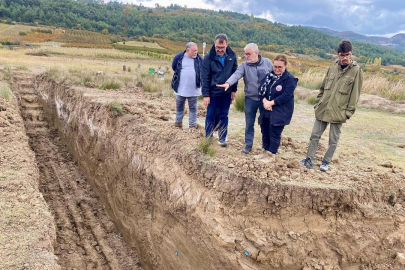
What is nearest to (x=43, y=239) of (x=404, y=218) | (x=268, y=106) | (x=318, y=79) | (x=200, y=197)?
(x=200, y=197)

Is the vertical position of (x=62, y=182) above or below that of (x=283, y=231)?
below

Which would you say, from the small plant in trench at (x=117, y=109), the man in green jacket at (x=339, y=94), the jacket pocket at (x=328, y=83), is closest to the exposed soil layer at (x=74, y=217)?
the small plant in trench at (x=117, y=109)

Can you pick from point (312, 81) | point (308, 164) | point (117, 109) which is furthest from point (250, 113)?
point (312, 81)

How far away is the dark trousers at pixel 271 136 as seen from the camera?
4227 millimetres

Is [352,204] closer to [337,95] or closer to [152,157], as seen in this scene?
[337,95]

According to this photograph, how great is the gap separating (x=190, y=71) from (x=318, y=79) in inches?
391

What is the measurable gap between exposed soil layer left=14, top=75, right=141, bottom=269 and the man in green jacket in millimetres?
4075

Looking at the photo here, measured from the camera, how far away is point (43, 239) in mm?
3477

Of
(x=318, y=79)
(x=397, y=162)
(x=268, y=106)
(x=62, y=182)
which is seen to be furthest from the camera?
(x=318, y=79)

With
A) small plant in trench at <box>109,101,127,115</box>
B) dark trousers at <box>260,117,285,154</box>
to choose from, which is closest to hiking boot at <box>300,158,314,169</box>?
dark trousers at <box>260,117,285,154</box>

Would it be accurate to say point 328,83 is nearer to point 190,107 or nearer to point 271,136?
point 271,136

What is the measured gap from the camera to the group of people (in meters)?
3.75

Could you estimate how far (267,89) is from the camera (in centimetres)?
408

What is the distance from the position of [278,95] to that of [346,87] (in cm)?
83
